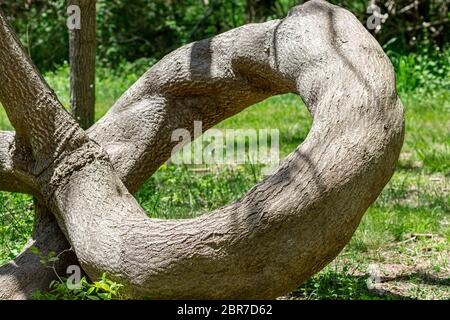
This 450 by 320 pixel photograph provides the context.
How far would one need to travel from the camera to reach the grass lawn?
5031mm

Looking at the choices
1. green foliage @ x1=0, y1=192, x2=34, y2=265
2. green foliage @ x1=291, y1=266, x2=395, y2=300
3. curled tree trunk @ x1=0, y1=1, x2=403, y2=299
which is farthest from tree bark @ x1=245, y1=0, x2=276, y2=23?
green foliage @ x1=291, y1=266, x2=395, y2=300

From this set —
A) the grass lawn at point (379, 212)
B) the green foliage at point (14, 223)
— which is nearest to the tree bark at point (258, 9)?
the grass lawn at point (379, 212)

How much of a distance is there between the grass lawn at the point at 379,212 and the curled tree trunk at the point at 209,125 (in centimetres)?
89

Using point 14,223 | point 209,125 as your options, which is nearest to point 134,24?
point 14,223

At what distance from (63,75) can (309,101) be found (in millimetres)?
8044

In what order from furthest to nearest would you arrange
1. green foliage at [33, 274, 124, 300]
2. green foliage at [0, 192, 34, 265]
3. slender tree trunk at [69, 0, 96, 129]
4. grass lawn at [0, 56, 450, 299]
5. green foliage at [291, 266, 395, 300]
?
slender tree trunk at [69, 0, 96, 129] → green foliage at [0, 192, 34, 265] → grass lawn at [0, 56, 450, 299] → green foliage at [291, 266, 395, 300] → green foliage at [33, 274, 124, 300]

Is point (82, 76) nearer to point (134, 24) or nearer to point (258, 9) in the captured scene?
point (258, 9)

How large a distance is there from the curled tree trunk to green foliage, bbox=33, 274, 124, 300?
6cm

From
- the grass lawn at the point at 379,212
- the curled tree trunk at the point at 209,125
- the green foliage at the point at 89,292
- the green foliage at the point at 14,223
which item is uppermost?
the curled tree trunk at the point at 209,125

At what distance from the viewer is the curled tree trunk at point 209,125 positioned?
144 inches

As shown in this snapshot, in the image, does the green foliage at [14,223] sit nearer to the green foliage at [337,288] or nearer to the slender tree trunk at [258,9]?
the green foliage at [337,288]

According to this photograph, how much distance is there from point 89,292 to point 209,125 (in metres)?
1.68

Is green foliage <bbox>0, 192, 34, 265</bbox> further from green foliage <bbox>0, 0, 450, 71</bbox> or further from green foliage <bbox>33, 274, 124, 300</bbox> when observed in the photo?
green foliage <bbox>0, 0, 450, 71</bbox>
